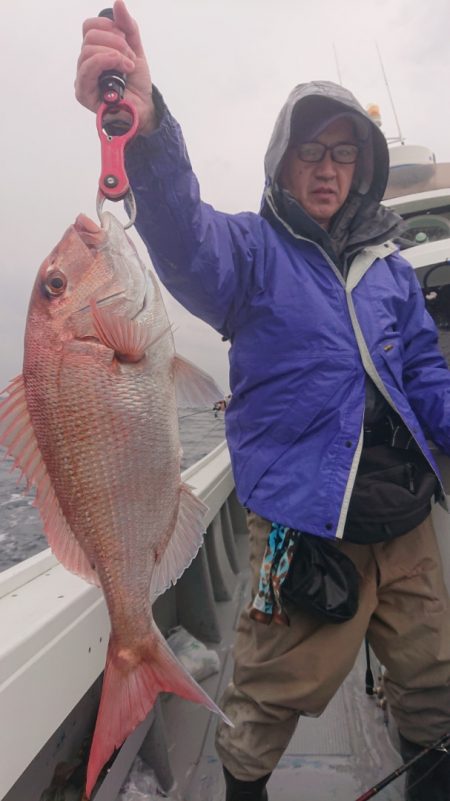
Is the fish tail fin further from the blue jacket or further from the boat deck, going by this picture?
the boat deck

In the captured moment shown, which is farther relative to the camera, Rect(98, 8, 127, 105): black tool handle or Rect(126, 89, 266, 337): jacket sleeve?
Rect(126, 89, 266, 337): jacket sleeve

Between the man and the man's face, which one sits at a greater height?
the man's face

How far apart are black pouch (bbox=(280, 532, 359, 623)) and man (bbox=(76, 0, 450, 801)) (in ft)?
0.09

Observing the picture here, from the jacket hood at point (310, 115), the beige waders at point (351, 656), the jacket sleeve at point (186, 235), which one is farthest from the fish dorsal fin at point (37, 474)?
the jacket hood at point (310, 115)

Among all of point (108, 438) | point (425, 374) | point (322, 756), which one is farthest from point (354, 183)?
point (322, 756)

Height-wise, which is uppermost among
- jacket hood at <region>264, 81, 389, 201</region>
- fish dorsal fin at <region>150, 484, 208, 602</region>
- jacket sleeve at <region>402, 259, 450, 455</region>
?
jacket hood at <region>264, 81, 389, 201</region>

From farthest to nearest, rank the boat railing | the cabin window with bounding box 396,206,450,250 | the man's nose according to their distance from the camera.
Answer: the cabin window with bounding box 396,206,450,250, the man's nose, the boat railing

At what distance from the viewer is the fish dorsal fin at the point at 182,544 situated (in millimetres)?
1361

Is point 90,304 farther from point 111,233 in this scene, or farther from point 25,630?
point 25,630

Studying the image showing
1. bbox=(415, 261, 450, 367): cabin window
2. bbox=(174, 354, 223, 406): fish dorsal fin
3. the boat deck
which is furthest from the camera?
bbox=(415, 261, 450, 367): cabin window

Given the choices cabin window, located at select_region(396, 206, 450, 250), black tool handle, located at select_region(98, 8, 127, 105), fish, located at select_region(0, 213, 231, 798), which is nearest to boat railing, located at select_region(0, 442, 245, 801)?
fish, located at select_region(0, 213, 231, 798)

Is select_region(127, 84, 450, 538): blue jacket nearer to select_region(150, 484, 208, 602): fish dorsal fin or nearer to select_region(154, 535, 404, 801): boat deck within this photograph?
select_region(150, 484, 208, 602): fish dorsal fin

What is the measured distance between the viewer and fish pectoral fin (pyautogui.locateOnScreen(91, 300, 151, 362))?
50.2 inches

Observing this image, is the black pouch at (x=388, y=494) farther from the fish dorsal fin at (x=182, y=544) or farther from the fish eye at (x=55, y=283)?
the fish eye at (x=55, y=283)
